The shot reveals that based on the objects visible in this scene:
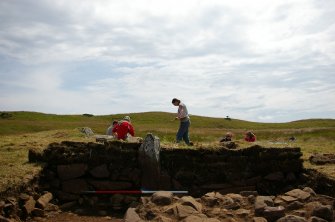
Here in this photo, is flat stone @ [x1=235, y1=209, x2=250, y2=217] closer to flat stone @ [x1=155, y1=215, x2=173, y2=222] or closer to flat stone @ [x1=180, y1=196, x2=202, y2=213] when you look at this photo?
flat stone @ [x1=180, y1=196, x2=202, y2=213]

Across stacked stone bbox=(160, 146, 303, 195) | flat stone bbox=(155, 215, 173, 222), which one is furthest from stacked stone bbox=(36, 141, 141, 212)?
flat stone bbox=(155, 215, 173, 222)

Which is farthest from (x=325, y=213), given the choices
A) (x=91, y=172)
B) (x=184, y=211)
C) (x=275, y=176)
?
(x=91, y=172)

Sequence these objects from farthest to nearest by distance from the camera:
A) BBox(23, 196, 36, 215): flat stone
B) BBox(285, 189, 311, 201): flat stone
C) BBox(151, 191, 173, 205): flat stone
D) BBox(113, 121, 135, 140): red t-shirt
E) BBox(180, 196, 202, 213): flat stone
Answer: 1. BBox(113, 121, 135, 140): red t-shirt
2. BBox(23, 196, 36, 215): flat stone
3. BBox(151, 191, 173, 205): flat stone
4. BBox(285, 189, 311, 201): flat stone
5. BBox(180, 196, 202, 213): flat stone

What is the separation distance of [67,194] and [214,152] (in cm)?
574

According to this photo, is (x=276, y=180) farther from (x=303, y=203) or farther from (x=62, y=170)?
(x=62, y=170)

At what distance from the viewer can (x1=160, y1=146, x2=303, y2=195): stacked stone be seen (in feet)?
49.9

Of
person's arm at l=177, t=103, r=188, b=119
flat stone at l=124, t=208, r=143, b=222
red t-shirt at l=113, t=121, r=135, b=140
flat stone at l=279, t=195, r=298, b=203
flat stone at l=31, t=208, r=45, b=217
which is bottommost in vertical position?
flat stone at l=31, t=208, r=45, b=217

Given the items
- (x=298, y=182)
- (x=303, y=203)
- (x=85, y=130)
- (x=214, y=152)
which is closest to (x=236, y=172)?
(x=214, y=152)

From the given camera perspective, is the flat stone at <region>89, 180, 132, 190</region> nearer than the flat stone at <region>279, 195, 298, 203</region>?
No

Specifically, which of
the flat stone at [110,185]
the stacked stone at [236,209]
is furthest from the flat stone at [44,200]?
the stacked stone at [236,209]

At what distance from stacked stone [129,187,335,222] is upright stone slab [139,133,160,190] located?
141 inches

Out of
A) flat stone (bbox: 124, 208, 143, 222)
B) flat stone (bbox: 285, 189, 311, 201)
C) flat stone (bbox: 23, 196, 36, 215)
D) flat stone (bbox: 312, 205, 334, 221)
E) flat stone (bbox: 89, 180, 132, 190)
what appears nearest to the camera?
flat stone (bbox: 312, 205, 334, 221)

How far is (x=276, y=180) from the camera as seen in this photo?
15.7 metres

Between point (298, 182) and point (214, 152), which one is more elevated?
point (214, 152)
